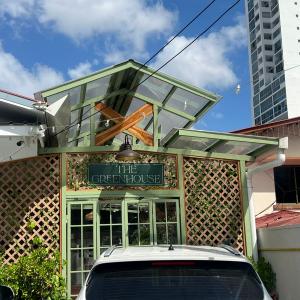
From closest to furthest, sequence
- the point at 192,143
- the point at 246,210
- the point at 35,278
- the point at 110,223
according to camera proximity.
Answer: the point at 35,278, the point at 110,223, the point at 192,143, the point at 246,210

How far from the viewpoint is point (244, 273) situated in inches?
160

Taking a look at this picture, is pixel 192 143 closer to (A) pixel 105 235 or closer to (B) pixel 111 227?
(B) pixel 111 227

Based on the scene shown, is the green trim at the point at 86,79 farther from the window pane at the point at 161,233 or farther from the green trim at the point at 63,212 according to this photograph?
the window pane at the point at 161,233

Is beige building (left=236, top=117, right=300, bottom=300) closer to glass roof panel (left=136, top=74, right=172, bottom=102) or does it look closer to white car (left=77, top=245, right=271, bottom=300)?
glass roof panel (left=136, top=74, right=172, bottom=102)

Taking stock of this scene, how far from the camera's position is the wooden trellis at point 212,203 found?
10453mm

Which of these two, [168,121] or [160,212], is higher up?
[168,121]

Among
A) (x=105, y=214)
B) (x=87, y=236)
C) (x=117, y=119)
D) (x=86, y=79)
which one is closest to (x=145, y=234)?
(x=105, y=214)

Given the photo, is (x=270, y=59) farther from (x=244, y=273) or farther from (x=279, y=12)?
(x=244, y=273)

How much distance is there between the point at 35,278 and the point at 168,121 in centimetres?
460

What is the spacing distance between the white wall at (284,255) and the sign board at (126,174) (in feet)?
7.87

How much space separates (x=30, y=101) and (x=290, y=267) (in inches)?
213

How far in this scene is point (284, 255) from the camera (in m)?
9.59

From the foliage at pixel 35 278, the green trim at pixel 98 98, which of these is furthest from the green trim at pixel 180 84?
the foliage at pixel 35 278

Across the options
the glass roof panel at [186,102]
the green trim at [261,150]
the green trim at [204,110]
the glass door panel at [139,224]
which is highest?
the glass roof panel at [186,102]
